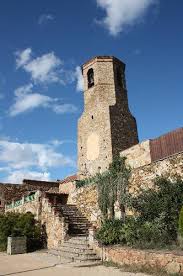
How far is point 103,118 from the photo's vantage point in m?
24.1

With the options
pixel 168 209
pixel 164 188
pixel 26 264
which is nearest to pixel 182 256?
pixel 168 209

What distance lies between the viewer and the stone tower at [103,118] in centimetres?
2348

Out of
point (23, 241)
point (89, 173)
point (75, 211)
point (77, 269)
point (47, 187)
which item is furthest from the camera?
point (47, 187)

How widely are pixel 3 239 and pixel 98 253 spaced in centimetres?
681

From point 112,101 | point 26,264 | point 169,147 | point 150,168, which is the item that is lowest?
point 26,264

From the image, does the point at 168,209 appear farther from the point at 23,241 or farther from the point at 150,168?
the point at 23,241

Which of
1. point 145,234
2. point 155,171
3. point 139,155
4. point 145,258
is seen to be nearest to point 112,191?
point 155,171

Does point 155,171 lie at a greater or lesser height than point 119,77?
lesser

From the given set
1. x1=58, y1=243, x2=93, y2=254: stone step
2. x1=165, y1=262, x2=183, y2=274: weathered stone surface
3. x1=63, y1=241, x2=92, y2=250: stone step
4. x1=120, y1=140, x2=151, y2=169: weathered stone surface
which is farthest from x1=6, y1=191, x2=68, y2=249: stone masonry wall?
x1=165, y1=262, x2=183, y2=274: weathered stone surface

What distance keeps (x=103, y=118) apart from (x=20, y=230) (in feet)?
36.7

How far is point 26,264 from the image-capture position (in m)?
11.3

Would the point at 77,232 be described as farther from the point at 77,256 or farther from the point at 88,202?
the point at 77,256

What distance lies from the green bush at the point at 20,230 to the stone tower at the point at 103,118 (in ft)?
25.6

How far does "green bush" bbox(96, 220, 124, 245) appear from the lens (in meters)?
11.6
